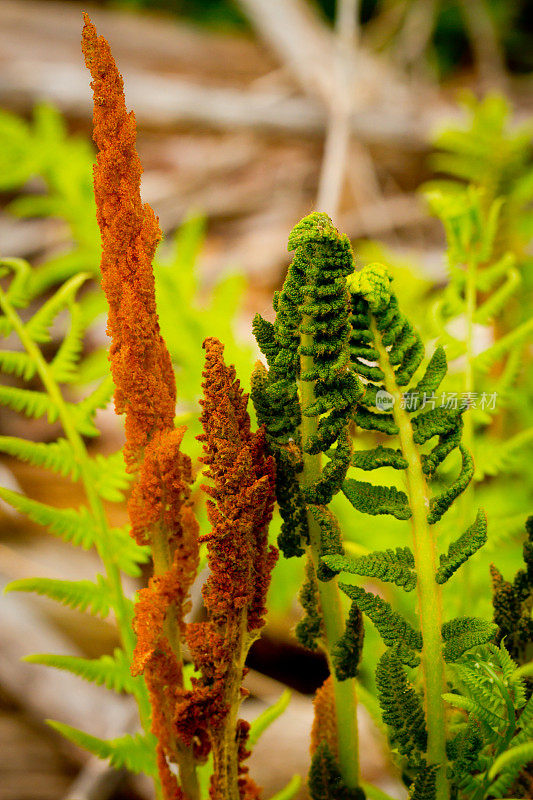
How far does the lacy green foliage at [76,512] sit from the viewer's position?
57 centimetres

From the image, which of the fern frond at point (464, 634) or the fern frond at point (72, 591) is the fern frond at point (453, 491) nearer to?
the fern frond at point (464, 634)

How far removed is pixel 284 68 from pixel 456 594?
122 inches

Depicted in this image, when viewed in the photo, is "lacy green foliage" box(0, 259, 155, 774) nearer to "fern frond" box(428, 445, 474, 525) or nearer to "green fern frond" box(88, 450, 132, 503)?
"green fern frond" box(88, 450, 132, 503)

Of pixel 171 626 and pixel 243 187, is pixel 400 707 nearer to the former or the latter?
pixel 171 626

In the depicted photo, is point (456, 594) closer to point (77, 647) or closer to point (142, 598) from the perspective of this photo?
point (142, 598)

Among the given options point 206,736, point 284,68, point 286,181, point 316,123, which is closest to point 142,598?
point 206,736

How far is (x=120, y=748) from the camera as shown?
1.86 ft

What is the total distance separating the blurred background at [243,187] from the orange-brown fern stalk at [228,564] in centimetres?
12

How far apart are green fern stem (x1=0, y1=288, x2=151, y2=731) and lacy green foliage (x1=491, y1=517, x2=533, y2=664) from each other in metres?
0.29

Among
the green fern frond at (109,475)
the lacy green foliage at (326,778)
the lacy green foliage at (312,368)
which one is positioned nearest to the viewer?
the lacy green foliage at (312,368)

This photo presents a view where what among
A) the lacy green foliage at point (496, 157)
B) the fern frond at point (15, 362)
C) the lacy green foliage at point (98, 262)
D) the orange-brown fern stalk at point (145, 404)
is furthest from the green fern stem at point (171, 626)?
the lacy green foliage at point (496, 157)

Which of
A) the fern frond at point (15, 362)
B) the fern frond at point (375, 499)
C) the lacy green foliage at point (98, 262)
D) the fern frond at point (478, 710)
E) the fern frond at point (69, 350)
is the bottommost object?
the fern frond at point (478, 710)

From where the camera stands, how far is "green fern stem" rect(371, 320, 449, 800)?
1.59ft

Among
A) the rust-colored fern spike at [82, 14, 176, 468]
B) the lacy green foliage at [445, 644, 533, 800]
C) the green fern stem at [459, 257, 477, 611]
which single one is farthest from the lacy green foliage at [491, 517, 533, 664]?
the rust-colored fern spike at [82, 14, 176, 468]
